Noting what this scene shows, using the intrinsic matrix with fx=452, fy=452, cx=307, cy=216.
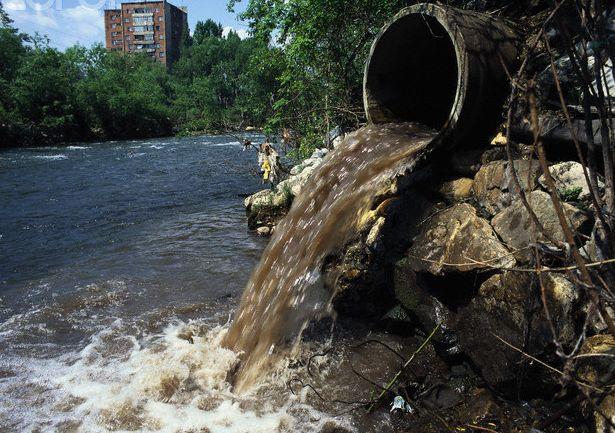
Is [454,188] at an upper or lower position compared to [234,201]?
upper

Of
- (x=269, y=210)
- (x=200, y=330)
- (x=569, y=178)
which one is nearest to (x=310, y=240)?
(x=200, y=330)

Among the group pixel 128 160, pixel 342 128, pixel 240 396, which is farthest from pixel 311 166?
pixel 128 160

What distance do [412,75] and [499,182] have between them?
8.92ft

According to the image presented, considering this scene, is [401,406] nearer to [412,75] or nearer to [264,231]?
[412,75]

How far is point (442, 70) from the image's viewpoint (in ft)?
20.3

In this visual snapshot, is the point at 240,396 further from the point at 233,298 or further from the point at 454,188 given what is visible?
the point at 454,188

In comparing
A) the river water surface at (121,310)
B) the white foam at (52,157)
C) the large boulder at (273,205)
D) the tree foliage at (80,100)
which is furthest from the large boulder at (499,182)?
the white foam at (52,157)

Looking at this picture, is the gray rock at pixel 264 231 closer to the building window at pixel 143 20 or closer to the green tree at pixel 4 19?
the green tree at pixel 4 19

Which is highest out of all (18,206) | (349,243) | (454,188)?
(454,188)

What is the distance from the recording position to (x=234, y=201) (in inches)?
439

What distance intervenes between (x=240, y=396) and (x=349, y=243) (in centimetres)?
152

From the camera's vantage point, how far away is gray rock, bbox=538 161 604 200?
320 cm

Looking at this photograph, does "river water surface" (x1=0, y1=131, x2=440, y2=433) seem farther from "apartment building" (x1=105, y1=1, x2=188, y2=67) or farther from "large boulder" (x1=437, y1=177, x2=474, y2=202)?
Result: "apartment building" (x1=105, y1=1, x2=188, y2=67)

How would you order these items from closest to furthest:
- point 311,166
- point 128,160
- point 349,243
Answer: point 349,243, point 311,166, point 128,160
